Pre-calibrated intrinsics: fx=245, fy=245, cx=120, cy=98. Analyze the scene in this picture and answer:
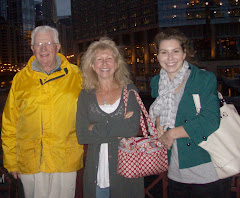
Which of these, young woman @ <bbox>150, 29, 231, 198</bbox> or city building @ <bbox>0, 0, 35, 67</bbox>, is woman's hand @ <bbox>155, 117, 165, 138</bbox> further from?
city building @ <bbox>0, 0, 35, 67</bbox>

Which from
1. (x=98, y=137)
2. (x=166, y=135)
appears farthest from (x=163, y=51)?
(x=98, y=137)

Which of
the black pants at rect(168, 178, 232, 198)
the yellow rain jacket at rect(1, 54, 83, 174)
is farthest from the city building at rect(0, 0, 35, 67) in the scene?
the black pants at rect(168, 178, 232, 198)

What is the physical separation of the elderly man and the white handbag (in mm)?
1457

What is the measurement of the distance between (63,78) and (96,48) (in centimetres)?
52

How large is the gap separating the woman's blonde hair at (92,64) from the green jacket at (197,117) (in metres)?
0.83

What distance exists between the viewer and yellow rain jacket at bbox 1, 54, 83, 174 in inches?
107

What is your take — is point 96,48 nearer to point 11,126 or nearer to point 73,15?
point 11,126

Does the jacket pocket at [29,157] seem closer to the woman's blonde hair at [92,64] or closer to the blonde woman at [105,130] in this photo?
the blonde woman at [105,130]

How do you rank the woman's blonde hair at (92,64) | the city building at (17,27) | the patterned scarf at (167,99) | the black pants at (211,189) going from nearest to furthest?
the black pants at (211,189) → the patterned scarf at (167,99) → the woman's blonde hair at (92,64) → the city building at (17,27)

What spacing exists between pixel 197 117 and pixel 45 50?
1.87 m

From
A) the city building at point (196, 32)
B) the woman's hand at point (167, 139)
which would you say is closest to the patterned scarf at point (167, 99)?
the woman's hand at point (167, 139)

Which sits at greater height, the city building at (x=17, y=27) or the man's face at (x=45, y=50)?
the city building at (x=17, y=27)

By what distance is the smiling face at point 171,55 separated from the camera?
2389mm

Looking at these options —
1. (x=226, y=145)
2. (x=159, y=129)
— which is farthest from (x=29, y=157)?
(x=226, y=145)
